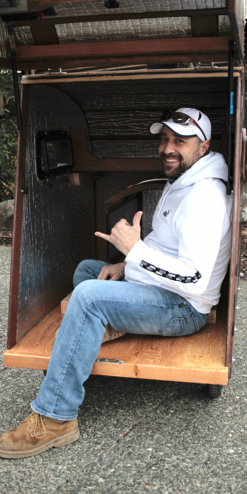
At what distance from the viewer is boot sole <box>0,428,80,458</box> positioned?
2443 mm

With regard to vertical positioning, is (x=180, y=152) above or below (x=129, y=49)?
below

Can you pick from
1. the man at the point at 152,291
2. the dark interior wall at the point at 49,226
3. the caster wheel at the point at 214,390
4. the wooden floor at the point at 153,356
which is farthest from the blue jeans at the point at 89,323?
the dark interior wall at the point at 49,226

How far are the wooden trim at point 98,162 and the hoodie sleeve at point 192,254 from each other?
1479mm

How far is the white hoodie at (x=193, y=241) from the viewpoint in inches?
97.9

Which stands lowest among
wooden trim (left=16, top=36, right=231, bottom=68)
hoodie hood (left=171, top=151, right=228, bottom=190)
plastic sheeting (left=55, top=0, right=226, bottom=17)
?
hoodie hood (left=171, top=151, right=228, bottom=190)

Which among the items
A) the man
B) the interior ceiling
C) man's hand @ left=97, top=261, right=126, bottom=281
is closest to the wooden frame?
the man

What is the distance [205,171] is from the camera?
9.02 ft

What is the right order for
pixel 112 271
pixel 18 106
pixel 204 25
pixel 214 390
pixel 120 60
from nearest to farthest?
pixel 204 25
pixel 120 60
pixel 18 106
pixel 214 390
pixel 112 271

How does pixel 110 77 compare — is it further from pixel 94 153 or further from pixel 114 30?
pixel 94 153

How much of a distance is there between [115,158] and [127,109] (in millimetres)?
408

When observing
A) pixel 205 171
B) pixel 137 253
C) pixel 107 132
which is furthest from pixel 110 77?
pixel 107 132

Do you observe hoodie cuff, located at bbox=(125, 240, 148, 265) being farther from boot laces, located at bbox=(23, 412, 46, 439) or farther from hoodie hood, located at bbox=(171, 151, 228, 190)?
boot laces, located at bbox=(23, 412, 46, 439)

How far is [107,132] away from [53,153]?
84cm

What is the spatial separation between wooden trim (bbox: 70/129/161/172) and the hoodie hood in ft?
3.85
